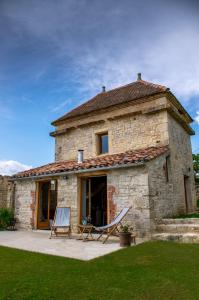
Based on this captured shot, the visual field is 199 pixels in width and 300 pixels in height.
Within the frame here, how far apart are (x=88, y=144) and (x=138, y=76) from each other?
5609 mm

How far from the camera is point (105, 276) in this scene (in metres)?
4.16

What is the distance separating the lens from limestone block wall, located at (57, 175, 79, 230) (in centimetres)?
973

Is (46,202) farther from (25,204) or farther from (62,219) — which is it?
(62,219)

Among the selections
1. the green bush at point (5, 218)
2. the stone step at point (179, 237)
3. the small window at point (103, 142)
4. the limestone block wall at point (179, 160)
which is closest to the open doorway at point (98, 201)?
the small window at point (103, 142)

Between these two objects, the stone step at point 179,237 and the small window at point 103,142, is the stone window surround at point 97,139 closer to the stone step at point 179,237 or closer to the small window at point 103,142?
the small window at point 103,142

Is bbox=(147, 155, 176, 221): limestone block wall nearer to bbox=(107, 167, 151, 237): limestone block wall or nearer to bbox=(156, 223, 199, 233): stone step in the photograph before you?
bbox=(107, 167, 151, 237): limestone block wall

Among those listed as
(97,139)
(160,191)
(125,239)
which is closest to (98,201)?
(97,139)

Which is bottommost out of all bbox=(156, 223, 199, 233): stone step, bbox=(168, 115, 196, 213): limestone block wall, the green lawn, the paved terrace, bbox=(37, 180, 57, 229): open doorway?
the paved terrace

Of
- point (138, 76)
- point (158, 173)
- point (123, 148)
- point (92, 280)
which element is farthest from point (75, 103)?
point (92, 280)

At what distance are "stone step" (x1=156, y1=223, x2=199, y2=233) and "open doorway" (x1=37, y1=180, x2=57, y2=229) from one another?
542 centimetres

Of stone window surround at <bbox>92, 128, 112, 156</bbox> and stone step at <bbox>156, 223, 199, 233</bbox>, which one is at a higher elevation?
stone window surround at <bbox>92, 128, 112, 156</bbox>

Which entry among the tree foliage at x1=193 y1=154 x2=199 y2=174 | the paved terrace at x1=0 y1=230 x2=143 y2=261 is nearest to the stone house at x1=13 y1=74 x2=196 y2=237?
the paved terrace at x1=0 y1=230 x2=143 y2=261

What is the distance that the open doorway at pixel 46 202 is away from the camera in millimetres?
11273

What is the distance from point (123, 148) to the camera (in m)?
12.0
